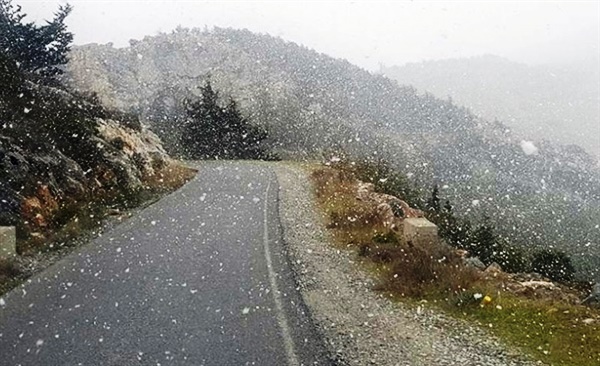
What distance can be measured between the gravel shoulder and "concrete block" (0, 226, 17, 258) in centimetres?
531

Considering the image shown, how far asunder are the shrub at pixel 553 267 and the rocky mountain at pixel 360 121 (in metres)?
28.7

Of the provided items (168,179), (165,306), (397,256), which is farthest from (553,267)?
(165,306)

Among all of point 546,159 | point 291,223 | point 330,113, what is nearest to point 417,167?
point 330,113

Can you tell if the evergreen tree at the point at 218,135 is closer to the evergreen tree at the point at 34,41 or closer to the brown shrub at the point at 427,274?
the evergreen tree at the point at 34,41

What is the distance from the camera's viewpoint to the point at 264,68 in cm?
11806

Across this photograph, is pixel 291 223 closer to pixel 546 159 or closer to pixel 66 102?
pixel 66 102

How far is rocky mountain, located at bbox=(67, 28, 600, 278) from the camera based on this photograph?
69.1m

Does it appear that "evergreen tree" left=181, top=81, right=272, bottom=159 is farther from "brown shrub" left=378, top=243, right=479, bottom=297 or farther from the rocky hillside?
"brown shrub" left=378, top=243, right=479, bottom=297

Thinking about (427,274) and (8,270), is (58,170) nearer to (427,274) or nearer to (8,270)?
(8,270)

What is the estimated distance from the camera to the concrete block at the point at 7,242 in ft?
32.8

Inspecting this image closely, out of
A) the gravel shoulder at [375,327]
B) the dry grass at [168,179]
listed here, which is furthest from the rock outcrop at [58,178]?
the gravel shoulder at [375,327]

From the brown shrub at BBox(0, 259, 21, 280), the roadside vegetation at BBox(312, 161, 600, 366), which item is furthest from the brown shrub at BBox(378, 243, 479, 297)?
the brown shrub at BBox(0, 259, 21, 280)

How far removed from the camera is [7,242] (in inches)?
398

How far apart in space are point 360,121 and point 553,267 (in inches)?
3601
